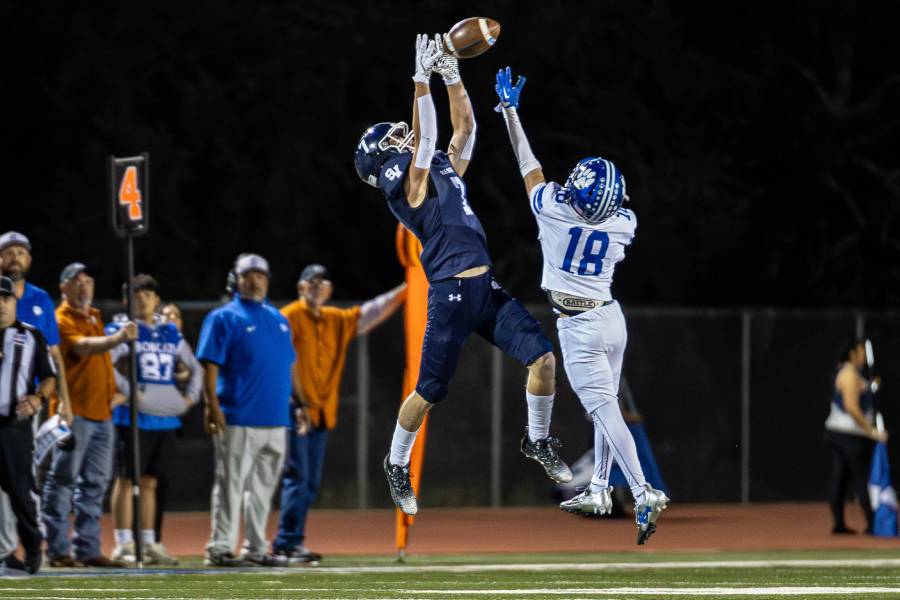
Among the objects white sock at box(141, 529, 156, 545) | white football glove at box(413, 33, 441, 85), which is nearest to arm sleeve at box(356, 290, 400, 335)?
white sock at box(141, 529, 156, 545)

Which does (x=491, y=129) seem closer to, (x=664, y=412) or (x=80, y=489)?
(x=664, y=412)

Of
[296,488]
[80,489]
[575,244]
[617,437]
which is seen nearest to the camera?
[575,244]

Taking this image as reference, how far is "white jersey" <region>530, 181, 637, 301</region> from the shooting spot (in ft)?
33.8

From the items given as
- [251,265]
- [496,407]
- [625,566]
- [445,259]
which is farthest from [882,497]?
[445,259]

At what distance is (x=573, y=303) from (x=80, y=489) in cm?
542

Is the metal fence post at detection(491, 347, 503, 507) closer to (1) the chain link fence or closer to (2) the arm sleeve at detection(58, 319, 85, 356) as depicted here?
(1) the chain link fence

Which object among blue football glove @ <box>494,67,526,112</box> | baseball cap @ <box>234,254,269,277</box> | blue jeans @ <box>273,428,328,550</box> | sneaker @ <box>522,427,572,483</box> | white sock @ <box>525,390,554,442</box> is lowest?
blue jeans @ <box>273,428,328,550</box>

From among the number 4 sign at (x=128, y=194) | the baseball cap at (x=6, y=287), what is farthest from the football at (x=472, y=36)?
the number 4 sign at (x=128, y=194)

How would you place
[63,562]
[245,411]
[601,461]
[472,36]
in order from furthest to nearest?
[245,411]
[63,562]
[601,461]
[472,36]

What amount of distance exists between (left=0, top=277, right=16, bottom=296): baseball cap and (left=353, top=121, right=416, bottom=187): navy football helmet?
11.8 feet

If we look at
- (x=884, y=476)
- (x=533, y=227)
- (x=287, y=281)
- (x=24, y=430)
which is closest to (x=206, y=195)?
(x=287, y=281)

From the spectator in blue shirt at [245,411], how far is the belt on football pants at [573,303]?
15.0ft

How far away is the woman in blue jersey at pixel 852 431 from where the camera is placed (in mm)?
18266

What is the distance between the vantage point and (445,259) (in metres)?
10.3
